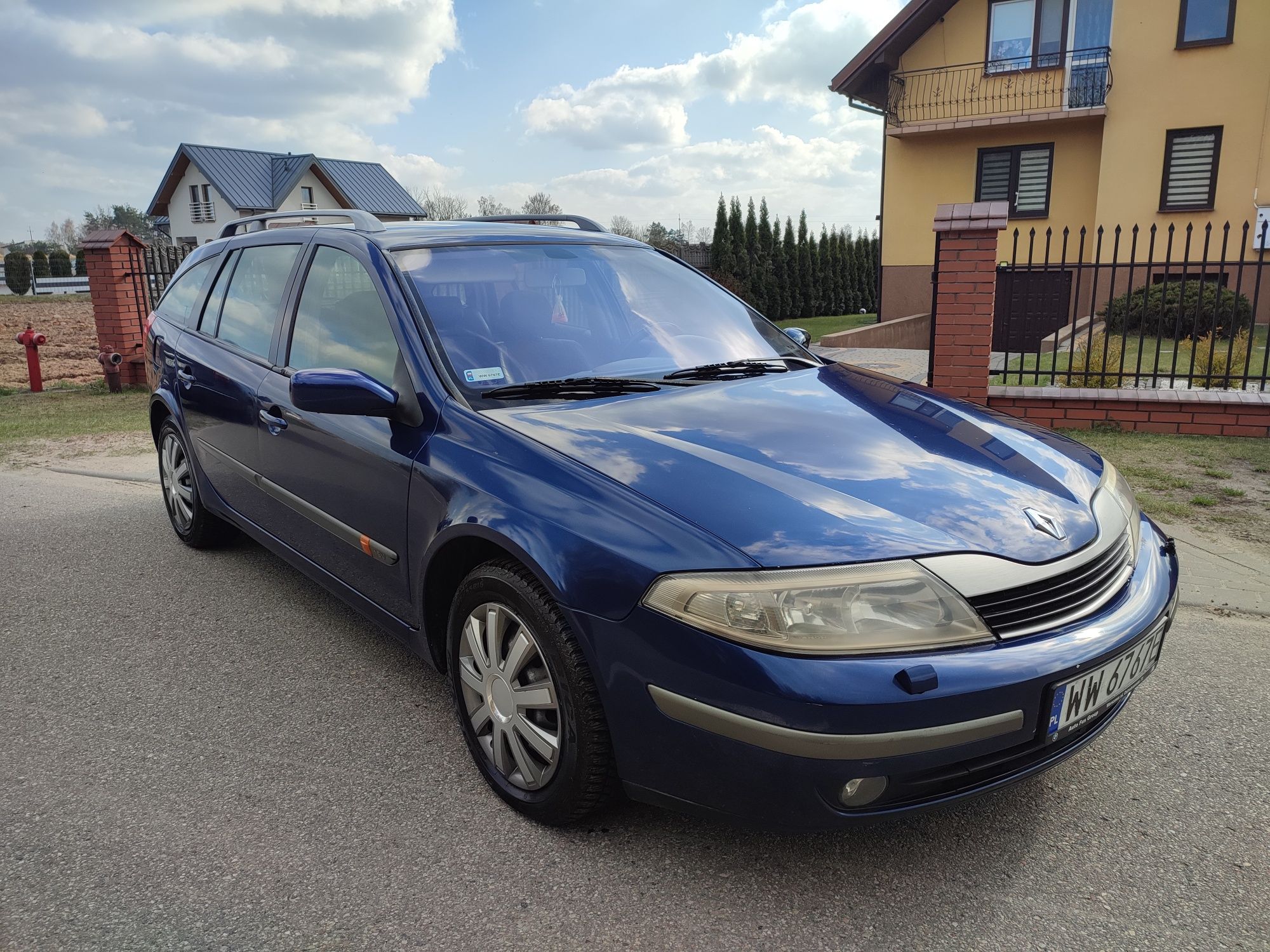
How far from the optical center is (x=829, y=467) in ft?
7.99

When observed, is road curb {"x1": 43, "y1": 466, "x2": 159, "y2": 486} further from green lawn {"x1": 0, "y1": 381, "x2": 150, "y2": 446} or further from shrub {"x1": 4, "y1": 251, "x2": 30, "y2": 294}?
shrub {"x1": 4, "y1": 251, "x2": 30, "y2": 294}

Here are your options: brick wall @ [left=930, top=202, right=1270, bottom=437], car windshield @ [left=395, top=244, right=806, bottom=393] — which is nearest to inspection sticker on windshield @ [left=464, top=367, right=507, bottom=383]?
car windshield @ [left=395, top=244, right=806, bottom=393]

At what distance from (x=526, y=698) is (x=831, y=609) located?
90 centimetres

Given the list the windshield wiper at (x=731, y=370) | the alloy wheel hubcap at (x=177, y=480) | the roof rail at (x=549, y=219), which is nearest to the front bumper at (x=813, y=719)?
the windshield wiper at (x=731, y=370)

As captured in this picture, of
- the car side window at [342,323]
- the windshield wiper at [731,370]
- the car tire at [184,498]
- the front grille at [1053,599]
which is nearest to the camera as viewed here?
the front grille at [1053,599]

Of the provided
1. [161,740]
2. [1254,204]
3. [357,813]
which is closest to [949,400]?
[357,813]

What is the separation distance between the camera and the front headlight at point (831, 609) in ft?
6.45

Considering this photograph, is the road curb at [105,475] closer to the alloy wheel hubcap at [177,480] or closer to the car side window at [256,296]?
the alloy wheel hubcap at [177,480]

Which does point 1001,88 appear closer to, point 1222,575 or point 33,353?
point 1222,575

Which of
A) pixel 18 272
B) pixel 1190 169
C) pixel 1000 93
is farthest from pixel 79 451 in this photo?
pixel 18 272

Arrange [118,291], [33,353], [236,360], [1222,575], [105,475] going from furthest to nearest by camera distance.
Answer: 1. [33,353]
2. [118,291]
3. [105,475]
4. [1222,575]
5. [236,360]

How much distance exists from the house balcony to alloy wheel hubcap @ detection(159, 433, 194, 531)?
769 inches

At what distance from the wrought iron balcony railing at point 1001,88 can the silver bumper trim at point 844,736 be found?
2071 centimetres

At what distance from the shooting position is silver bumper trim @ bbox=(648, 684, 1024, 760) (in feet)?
6.35
